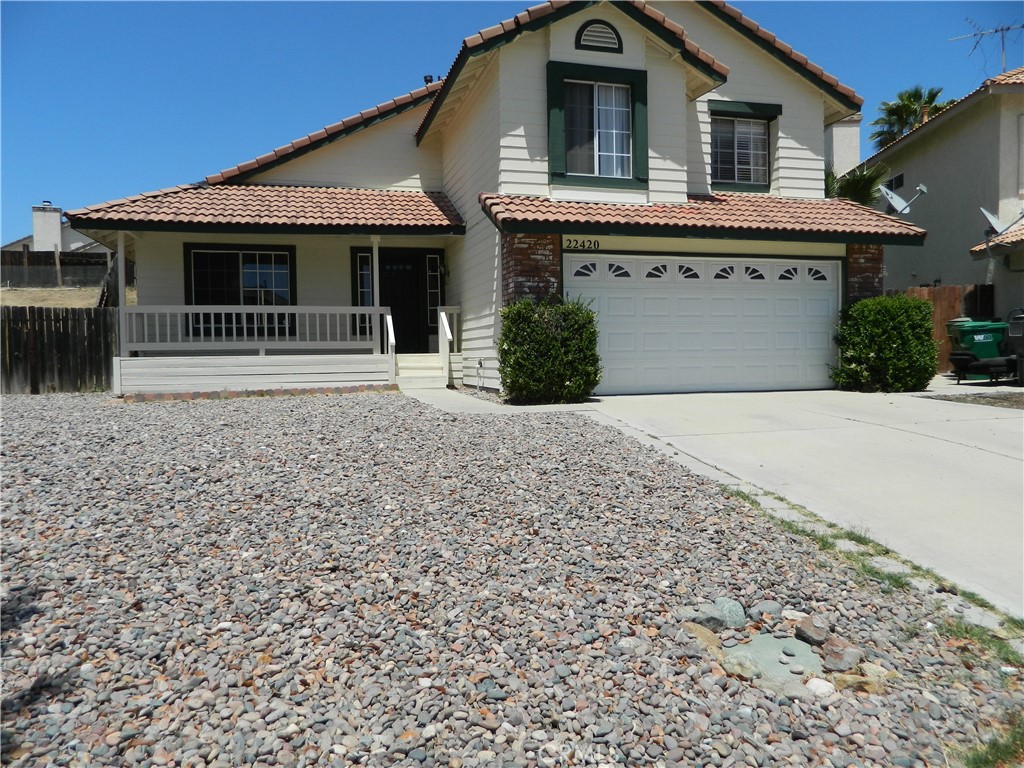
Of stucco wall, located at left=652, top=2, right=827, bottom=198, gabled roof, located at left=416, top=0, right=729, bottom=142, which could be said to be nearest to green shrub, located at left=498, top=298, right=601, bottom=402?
gabled roof, located at left=416, top=0, right=729, bottom=142

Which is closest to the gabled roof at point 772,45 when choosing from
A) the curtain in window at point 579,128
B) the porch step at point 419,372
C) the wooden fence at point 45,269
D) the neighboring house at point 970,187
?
the curtain in window at point 579,128

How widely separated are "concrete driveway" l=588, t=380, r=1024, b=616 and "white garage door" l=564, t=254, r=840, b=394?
124cm

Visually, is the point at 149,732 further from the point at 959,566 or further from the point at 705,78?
the point at 705,78

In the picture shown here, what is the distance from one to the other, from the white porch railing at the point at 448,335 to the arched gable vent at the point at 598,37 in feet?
17.7

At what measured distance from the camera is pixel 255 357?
12.8m

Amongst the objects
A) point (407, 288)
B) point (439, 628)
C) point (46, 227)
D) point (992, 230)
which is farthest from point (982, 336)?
point (46, 227)

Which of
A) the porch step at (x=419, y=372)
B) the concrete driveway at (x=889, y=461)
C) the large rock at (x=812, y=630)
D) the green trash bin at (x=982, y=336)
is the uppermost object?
the green trash bin at (x=982, y=336)

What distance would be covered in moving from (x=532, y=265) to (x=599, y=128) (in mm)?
2872

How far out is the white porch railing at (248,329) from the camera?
12.8 m

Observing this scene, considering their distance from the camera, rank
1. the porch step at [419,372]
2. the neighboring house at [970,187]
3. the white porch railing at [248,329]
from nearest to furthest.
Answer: the white porch railing at [248,329] → the porch step at [419,372] → the neighboring house at [970,187]

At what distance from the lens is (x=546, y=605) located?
3803 millimetres

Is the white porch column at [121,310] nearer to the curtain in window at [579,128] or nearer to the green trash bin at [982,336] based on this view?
the curtain in window at [579,128]

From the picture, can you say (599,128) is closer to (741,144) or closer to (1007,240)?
(741,144)

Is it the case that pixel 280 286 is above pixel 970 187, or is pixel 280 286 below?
below
